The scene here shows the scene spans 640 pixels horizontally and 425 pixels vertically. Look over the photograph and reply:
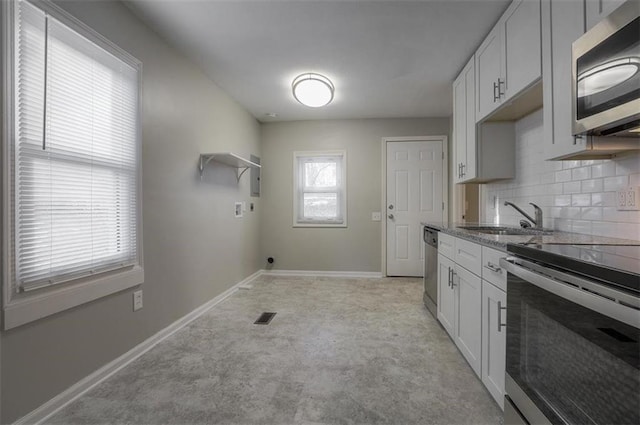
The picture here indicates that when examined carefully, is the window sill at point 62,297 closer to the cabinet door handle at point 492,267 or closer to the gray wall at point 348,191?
the cabinet door handle at point 492,267

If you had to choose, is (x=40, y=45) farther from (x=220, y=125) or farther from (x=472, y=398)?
(x=472, y=398)

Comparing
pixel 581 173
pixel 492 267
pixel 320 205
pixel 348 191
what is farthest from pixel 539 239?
pixel 320 205

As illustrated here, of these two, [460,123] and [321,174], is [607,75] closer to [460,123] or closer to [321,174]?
[460,123]

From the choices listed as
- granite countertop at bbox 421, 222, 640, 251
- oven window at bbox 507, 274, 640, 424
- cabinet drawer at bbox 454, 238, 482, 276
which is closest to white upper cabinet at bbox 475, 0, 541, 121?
granite countertop at bbox 421, 222, 640, 251

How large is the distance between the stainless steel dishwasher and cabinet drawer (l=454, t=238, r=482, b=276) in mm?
572

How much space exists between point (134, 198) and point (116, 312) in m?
0.76

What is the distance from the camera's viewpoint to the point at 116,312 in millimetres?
1840

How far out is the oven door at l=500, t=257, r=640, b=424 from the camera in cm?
68

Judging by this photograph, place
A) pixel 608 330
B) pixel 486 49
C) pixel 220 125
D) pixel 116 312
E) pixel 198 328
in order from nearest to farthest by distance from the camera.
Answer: pixel 608 330 → pixel 116 312 → pixel 486 49 → pixel 198 328 → pixel 220 125

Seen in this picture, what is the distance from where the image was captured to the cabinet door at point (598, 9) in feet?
→ 3.62

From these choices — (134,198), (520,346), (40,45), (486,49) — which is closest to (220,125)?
(134,198)

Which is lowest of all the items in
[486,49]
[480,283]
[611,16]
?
[480,283]

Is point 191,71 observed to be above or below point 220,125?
above

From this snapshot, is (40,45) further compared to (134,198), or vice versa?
(134,198)
